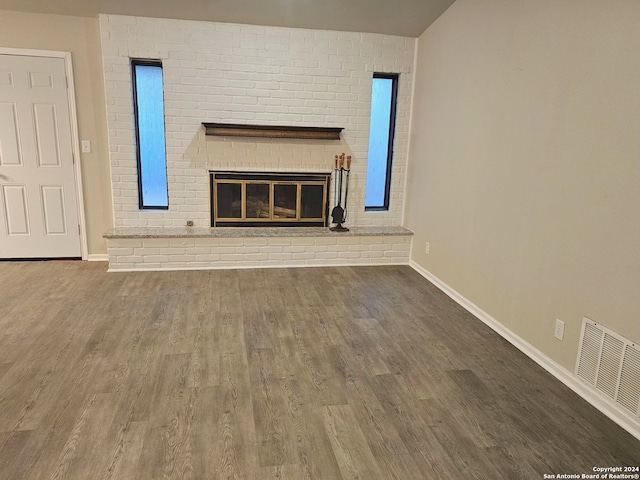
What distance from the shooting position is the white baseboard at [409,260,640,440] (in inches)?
81.7

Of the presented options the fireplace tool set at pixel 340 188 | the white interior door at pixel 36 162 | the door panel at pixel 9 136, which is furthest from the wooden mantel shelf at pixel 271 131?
the door panel at pixel 9 136

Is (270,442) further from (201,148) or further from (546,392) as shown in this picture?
(201,148)

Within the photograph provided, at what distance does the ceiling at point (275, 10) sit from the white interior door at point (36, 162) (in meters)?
0.51

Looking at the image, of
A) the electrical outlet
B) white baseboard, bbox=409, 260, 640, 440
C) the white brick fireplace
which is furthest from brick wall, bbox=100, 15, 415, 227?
the electrical outlet

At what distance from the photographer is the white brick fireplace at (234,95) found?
4129 millimetres

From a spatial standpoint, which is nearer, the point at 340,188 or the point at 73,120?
the point at 73,120

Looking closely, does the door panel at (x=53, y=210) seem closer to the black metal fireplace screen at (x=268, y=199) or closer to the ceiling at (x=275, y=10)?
the black metal fireplace screen at (x=268, y=199)

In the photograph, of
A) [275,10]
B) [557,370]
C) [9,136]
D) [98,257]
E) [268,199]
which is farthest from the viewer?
[268,199]

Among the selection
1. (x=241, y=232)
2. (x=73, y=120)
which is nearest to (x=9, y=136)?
(x=73, y=120)

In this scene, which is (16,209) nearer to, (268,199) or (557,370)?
(268,199)

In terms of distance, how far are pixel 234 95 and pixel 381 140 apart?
166 centimetres

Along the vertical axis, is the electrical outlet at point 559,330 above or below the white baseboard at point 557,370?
above

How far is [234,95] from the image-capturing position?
4.34 meters

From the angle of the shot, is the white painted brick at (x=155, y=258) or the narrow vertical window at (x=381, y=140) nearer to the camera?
the white painted brick at (x=155, y=258)
